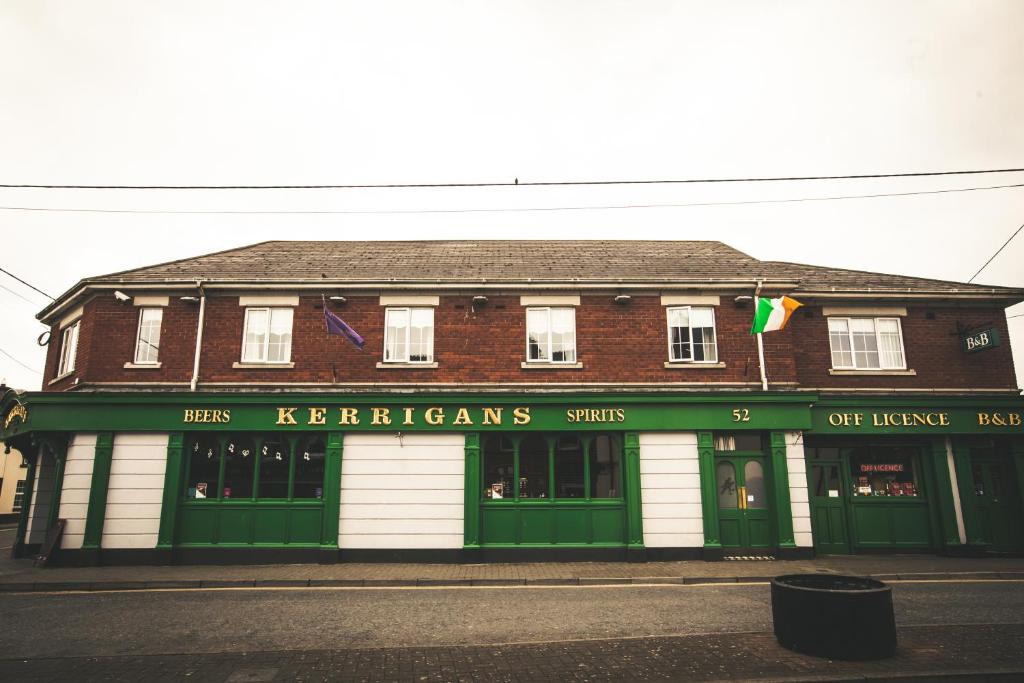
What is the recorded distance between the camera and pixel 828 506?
15.9m

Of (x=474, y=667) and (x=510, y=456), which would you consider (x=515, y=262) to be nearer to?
(x=510, y=456)

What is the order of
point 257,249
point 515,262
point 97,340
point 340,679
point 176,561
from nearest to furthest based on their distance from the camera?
1. point 340,679
2. point 176,561
3. point 97,340
4. point 515,262
5. point 257,249

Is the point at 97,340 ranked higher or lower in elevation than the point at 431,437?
higher

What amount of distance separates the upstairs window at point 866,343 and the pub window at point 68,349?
2060 centimetres

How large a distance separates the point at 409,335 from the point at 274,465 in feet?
15.2

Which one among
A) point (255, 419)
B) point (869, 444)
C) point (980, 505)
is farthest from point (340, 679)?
point (980, 505)

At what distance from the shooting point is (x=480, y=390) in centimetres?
1526

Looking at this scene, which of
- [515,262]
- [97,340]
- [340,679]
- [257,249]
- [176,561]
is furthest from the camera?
[257,249]

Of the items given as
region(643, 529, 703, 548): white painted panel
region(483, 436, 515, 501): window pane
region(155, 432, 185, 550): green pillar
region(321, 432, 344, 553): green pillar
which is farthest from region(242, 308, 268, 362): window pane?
region(643, 529, 703, 548): white painted panel

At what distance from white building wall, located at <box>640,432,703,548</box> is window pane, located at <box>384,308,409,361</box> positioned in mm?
6465

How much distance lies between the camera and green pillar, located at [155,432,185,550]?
14523 millimetres

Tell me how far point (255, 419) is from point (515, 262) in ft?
26.8

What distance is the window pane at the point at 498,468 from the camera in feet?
49.6

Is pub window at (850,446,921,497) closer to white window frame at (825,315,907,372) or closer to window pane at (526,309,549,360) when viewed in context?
white window frame at (825,315,907,372)
